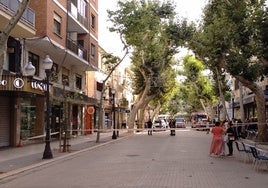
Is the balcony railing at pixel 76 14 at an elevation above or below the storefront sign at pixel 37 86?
above

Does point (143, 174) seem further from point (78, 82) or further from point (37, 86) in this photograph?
point (78, 82)

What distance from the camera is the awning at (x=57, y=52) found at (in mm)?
28078

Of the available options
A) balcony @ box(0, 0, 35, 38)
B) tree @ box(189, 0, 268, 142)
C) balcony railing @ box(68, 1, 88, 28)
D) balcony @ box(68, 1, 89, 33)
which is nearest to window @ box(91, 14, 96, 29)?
balcony @ box(68, 1, 89, 33)

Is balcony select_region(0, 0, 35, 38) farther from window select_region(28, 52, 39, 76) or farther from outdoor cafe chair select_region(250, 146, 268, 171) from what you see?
outdoor cafe chair select_region(250, 146, 268, 171)

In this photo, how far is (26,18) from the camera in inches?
975

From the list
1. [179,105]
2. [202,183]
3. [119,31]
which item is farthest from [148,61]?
[179,105]

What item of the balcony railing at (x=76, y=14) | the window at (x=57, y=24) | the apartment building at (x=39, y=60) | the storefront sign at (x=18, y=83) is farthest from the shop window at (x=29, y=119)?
the balcony railing at (x=76, y=14)

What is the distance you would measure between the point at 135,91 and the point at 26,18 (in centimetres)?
3229

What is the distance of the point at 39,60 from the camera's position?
1200 inches

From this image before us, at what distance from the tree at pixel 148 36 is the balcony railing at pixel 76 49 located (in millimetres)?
→ 3361

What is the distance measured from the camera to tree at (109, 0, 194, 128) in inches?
1334

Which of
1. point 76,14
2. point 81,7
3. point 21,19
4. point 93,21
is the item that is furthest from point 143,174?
point 93,21

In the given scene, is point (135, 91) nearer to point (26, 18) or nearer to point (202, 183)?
point (26, 18)

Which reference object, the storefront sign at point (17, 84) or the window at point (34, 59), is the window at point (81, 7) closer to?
the window at point (34, 59)
